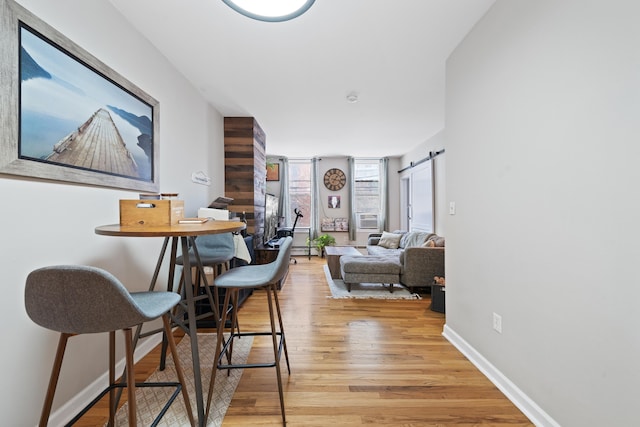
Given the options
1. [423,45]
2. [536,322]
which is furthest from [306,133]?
[536,322]

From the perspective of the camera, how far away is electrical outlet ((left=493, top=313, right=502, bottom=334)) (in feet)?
5.59

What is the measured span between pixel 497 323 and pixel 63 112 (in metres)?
2.87

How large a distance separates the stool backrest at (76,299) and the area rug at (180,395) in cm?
88

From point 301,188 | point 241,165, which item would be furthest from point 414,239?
point 241,165

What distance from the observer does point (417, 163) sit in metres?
5.39

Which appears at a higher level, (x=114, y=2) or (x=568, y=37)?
(x=114, y=2)

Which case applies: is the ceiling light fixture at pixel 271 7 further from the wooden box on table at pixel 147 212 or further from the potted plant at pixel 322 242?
the potted plant at pixel 322 242

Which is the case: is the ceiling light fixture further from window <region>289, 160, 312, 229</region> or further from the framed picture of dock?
window <region>289, 160, 312, 229</region>

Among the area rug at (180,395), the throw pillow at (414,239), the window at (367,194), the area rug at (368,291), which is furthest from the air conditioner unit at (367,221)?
the area rug at (180,395)

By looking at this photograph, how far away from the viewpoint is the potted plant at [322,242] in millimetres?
6340

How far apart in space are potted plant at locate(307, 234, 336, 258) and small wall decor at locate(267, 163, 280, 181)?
1.81 m

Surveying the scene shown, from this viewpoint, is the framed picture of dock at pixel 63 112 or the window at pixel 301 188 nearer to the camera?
the framed picture of dock at pixel 63 112

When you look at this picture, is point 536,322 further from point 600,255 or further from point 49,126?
point 49,126

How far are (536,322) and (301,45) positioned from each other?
2522 millimetres
